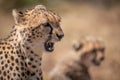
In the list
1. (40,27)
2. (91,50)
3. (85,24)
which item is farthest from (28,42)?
(85,24)

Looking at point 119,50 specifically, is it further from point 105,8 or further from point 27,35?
point 27,35

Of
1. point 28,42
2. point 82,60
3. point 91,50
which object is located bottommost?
point 82,60

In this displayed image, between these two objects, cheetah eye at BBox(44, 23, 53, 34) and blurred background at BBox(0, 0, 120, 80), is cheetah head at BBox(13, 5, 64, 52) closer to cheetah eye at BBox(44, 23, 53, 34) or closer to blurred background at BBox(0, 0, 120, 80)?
cheetah eye at BBox(44, 23, 53, 34)

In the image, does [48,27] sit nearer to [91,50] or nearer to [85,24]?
[91,50]

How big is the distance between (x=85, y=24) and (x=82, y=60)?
3.09 meters

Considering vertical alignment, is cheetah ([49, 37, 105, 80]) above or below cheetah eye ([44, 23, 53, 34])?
below

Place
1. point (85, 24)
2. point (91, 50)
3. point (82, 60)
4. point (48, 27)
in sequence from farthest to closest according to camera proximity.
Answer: point (85, 24), point (82, 60), point (91, 50), point (48, 27)

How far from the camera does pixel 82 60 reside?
1114 centimetres

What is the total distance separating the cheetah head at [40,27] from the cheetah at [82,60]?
13.2 feet

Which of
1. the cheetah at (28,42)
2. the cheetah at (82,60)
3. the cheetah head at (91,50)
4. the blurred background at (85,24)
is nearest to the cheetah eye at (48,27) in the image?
the cheetah at (28,42)

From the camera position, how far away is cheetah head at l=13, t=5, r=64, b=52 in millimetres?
6613


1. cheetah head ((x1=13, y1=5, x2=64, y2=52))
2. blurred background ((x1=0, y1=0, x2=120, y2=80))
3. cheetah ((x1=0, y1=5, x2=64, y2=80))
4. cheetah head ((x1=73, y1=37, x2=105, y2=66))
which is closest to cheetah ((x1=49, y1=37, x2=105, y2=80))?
cheetah head ((x1=73, y1=37, x2=105, y2=66))

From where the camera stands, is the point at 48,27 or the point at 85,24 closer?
the point at 48,27

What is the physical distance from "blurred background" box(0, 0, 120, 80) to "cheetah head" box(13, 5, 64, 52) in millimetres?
4914
